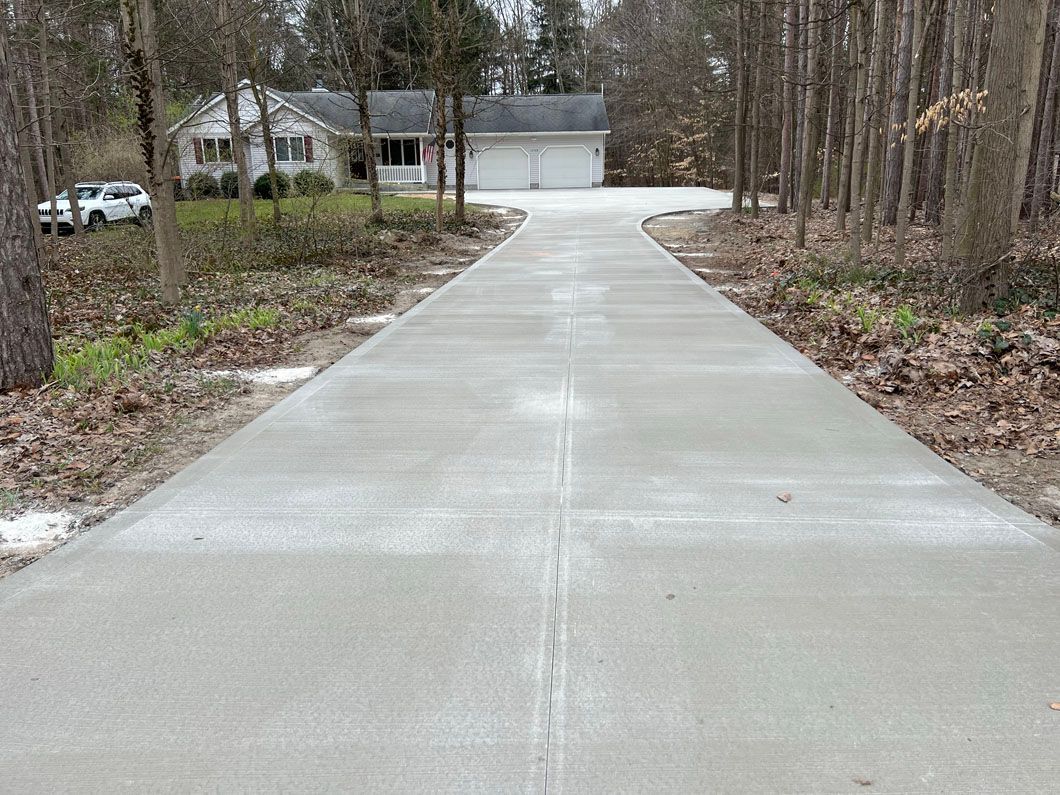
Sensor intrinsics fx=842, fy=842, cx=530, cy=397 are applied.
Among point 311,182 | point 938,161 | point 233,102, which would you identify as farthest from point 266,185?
point 938,161

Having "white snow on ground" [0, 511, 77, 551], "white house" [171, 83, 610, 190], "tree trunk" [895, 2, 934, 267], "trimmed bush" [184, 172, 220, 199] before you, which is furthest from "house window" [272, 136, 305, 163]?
"white snow on ground" [0, 511, 77, 551]

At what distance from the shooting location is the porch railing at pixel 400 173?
4638cm

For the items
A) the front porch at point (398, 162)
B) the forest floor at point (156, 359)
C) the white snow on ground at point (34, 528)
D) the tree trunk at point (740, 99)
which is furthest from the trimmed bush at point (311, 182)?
the white snow on ground at point (34, 528)

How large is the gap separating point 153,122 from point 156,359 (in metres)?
4.90

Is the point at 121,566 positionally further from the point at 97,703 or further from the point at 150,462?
the point at 150,462

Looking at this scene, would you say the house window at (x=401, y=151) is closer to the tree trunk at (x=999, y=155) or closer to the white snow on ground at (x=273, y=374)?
the white snow on ground at (x=273, y=374)

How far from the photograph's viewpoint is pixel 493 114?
47594 mm

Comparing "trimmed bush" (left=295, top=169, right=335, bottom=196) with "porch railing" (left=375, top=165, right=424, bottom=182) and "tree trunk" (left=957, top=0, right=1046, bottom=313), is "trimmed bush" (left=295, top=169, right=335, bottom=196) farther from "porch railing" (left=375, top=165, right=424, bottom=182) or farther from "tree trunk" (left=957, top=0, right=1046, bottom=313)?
"tree trunk" (left=957, top=0, right=1046, bottom=313)

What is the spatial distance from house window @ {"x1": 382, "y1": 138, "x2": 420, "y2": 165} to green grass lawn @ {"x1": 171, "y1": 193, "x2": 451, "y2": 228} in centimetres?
1103

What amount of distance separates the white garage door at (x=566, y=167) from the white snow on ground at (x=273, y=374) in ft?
139

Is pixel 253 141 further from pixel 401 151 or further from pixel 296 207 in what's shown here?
pixel 296 207

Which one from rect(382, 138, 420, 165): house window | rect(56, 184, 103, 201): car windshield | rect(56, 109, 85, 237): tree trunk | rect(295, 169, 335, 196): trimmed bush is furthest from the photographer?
rect(382, 138, 420, 165): house window

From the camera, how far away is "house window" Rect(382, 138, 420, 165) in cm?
4706

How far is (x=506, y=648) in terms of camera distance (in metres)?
3.20
